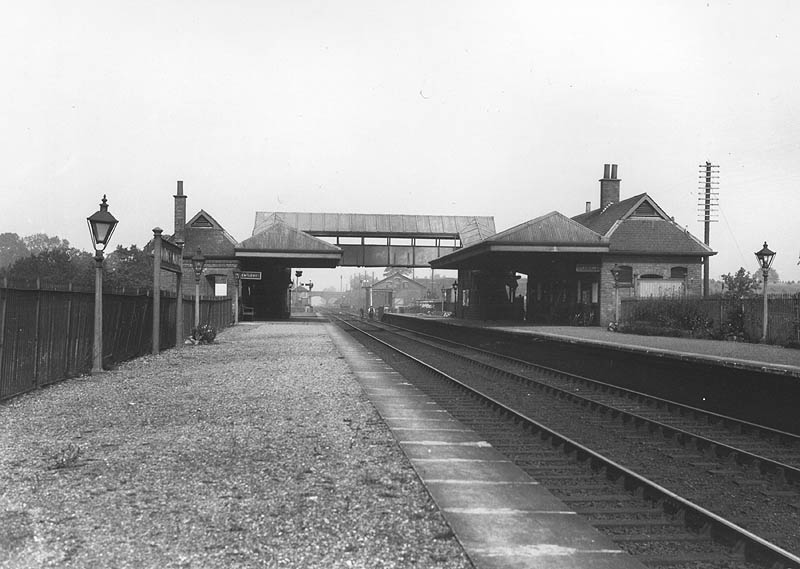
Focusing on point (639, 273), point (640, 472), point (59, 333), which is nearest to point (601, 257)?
point (639, 273)

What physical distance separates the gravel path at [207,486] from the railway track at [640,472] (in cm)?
141

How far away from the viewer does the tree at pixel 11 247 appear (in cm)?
11419

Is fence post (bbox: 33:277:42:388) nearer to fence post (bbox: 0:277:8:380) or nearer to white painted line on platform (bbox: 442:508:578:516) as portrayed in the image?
fence post (bbox: 0:277:8:380)

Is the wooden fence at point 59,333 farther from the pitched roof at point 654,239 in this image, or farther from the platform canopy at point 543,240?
the pitched roof at point 654,239

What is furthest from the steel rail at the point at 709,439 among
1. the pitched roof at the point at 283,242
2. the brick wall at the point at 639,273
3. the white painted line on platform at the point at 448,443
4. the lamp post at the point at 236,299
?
the lamp post at the point at 236,299

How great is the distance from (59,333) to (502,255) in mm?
23910

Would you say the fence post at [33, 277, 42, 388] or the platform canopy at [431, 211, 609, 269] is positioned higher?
the platform canopy at [431, 211, 609, 269]

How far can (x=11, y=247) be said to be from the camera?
4577 inches

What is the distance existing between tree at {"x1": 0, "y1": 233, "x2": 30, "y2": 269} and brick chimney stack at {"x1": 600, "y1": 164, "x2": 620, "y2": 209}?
10005 centimetres

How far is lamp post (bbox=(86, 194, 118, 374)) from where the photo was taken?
43.2 ft

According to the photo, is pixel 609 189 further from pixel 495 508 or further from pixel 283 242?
pixel 495 508

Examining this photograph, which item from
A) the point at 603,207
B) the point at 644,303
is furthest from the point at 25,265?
the point at 644,303

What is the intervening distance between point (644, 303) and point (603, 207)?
1433cm

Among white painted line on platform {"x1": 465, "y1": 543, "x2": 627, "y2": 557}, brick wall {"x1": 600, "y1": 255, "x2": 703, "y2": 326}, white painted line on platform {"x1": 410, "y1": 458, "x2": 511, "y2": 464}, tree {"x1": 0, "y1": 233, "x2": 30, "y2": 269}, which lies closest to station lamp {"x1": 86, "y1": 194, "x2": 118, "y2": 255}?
white painted line on platform {"x1": 410, "y1": 458, "x2": 511, "y2": 464}
